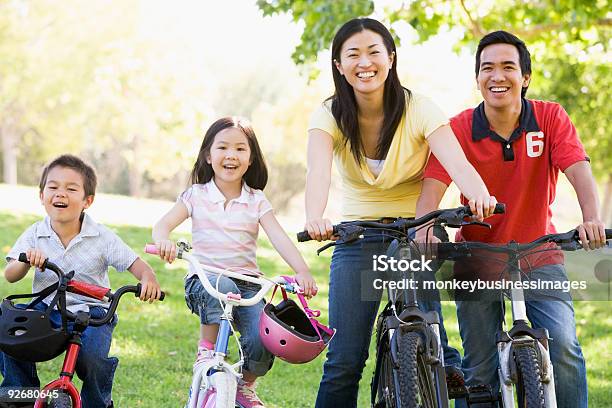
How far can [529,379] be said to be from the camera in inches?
136

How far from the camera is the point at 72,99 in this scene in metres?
32.3

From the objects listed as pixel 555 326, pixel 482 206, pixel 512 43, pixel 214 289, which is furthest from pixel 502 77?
pixel 214 289

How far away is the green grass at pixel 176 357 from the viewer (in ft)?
19.6

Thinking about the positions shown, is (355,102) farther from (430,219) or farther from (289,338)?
(289,338)

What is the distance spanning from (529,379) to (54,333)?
2041 millimetres

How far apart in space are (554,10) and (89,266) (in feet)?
27.8

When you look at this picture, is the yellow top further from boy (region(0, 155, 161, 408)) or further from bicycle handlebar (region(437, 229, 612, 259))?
boy (region(0, 155, 161, 408))

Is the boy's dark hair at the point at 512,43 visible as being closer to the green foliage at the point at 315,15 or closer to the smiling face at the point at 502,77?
the smiling face at the point at 502,77

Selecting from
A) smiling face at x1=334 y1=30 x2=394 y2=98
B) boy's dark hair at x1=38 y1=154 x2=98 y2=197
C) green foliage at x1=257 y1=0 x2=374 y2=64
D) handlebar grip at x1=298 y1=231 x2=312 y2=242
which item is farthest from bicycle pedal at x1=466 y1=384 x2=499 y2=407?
green foliage at x1=257 y1=0 x2=374 y2=64

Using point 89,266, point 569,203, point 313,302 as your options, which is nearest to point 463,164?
point 89,266

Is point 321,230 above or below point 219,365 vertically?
above

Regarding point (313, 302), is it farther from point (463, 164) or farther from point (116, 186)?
point (116, 186)

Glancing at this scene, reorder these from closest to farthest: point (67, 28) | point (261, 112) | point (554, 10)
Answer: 1. point (554, 10)
2. point (67, 28)
3. point (261, 112)

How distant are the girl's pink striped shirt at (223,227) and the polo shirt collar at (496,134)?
3.76 feet
